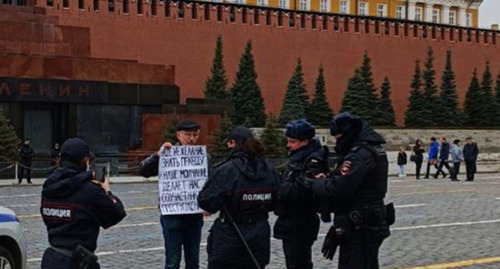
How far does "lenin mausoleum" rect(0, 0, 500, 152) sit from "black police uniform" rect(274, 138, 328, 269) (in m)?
22.8

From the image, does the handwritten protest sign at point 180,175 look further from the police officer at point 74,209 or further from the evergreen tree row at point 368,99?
the evergreen tree row at point 368,99

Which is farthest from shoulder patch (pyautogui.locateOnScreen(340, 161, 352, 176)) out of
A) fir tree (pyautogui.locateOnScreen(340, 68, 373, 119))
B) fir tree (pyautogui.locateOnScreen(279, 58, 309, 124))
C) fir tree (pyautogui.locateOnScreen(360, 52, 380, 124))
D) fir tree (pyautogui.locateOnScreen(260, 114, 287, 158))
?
fir tree (pyautogui.locateOnScreen(360, 52, 380, 124))

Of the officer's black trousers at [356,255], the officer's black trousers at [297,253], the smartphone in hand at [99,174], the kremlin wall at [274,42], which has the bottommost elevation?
the officer's black trousers at [297,253]

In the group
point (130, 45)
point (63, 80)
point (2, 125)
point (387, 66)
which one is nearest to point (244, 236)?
point (2, 125)

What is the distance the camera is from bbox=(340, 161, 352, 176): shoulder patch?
5.15 meters

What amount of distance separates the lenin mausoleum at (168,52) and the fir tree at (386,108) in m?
1.20

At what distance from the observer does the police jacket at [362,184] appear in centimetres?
515

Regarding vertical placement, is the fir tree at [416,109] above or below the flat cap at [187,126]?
above

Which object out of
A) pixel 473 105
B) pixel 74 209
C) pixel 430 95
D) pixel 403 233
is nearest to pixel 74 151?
pixel 74 209

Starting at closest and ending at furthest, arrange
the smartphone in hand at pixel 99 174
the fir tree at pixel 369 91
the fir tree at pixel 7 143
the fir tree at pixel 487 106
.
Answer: the smartphone in hand at pixel 99 174 → the fir tree at pixel 7 143 → the fir tree at pixel 369 91 → the fir tree at pixel 487 106

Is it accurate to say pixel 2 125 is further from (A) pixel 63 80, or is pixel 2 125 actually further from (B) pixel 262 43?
(B) pixel 262 43

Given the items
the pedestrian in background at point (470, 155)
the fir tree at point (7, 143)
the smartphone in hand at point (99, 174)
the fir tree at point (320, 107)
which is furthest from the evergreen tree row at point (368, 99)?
the smartphone in hand at point (99, 174)

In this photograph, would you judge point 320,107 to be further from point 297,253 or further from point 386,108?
point 297,253

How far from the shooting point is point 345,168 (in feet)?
16.9
